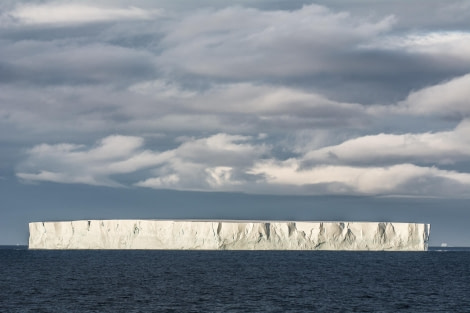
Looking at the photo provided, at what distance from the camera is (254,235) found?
136875mm

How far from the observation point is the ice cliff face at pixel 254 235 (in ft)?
449

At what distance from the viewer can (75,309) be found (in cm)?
4841

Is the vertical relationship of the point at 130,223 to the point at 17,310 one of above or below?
above

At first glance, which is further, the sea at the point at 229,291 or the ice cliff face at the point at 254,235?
the ice cliff face at the point at 254,235

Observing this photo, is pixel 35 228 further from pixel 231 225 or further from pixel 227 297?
pixel 227 297

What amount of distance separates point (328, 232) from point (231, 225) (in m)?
17.0

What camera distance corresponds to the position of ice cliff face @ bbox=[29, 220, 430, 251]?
137 meters

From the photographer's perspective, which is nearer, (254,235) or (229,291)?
(229,291)

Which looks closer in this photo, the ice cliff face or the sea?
the sea

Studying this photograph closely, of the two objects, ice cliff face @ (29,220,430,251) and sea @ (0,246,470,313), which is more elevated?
ice cliff face @ (29,220,430,251)

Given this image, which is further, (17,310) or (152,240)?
(152,240)

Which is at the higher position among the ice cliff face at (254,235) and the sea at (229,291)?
the ice cliff face at (254,235)

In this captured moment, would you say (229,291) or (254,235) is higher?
A: (254,235)

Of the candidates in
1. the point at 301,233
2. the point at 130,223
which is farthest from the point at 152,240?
the point at 301,233
